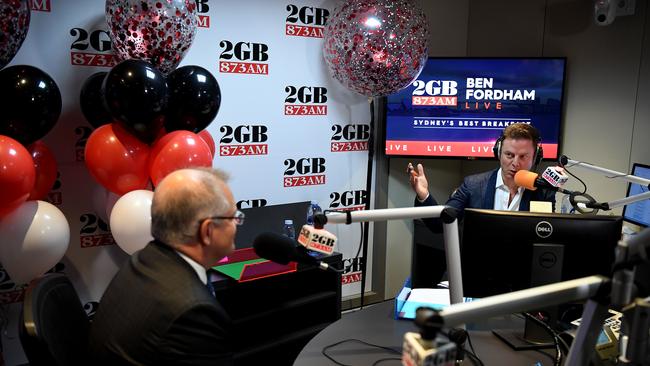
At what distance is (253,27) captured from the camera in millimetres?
3436

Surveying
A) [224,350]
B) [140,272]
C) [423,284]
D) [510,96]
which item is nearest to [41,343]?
[140,272]

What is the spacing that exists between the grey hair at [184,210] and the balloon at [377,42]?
1.94m

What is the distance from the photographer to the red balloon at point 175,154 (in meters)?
2.44

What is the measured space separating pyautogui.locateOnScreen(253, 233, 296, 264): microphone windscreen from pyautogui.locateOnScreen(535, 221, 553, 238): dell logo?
0.87 metres

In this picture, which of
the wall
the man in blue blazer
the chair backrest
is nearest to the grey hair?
the chair backrest

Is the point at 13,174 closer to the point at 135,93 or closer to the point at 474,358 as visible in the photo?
the point at 135,93

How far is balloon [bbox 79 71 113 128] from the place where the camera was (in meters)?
2.61

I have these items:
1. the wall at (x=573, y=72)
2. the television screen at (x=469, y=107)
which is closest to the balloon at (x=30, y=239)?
the television screen at (x=469, y=107)

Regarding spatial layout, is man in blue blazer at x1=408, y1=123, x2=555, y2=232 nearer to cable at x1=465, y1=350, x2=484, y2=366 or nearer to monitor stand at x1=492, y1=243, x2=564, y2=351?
monitor stand at x1=492, y1=243, x2=564, y2=351

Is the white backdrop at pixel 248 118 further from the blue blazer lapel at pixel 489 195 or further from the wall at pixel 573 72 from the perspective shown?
the blue blazer lapel at pixel 489 195

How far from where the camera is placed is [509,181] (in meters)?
2.86

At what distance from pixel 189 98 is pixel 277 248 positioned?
139cm

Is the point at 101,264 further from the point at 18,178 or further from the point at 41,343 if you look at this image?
the point at 41,343

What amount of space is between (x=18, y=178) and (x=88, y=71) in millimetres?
955
